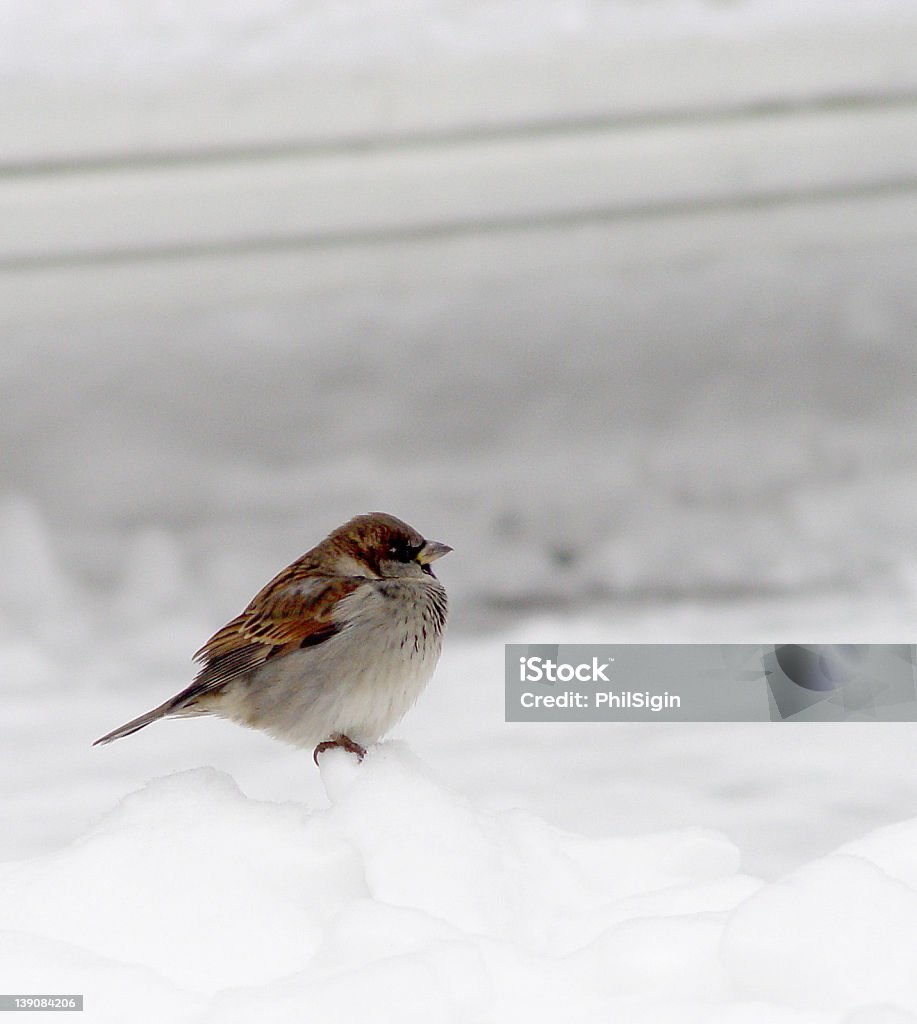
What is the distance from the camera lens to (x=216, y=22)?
1935 mm

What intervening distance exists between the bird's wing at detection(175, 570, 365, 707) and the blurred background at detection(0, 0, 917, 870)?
0.51 meters

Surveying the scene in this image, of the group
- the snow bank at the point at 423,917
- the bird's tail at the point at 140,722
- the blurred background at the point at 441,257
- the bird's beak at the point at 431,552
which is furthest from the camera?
the blurred background at the point at 441,257

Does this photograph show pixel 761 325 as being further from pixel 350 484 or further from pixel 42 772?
pixel 42 772

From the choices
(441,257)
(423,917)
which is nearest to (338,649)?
(423,917)

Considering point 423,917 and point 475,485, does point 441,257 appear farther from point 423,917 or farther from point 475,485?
point 423,917

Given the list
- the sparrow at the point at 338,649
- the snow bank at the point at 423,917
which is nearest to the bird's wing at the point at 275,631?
the sparrow at the point at 338,649

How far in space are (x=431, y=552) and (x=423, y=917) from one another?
1.24ft

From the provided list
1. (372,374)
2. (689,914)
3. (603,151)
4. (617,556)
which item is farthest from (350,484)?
(689,914)

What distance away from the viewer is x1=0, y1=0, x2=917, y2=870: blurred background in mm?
1877

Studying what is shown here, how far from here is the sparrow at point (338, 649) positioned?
3.63 feet

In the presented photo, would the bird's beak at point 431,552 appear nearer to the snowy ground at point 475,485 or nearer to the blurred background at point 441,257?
the snowy ground at point 475,485

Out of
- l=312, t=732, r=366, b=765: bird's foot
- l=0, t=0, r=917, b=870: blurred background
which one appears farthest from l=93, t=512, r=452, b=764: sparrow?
l=0, t=0, r=917, b=870: blurred background

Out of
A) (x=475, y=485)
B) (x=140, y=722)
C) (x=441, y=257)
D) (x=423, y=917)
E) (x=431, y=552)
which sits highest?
(x=441, y=257)

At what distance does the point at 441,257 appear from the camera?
202 centimetres
